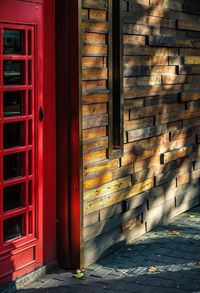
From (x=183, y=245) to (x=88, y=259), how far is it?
1.24 metres

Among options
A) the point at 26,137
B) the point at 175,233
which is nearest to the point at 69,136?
the point at 26,137

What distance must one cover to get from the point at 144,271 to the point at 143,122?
1759 millimetres

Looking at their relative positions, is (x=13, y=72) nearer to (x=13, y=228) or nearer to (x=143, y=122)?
(x=13, y=228)

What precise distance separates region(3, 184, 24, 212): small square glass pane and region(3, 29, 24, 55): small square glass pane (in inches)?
43.6

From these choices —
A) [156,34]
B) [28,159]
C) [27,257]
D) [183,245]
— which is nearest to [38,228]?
[27,257]

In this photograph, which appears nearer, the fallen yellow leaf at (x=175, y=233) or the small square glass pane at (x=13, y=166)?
the small square glass pane at (x=13, y=166)

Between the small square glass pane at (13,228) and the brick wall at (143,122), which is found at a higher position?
the brick wall at (143,122)

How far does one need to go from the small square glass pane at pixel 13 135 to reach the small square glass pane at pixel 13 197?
35cm

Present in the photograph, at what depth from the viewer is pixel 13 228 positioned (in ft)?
17.4

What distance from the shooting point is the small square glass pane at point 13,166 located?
5180 mm

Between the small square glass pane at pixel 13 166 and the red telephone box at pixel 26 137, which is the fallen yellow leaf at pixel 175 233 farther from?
the small square glass pane at pixel 13 166

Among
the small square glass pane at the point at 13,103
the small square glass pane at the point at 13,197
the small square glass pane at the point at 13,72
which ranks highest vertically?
the small square glass pane at the point at 13,72

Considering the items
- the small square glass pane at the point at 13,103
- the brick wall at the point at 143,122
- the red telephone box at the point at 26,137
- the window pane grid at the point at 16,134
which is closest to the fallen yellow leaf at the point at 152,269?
the brick wall at the point at 143,122

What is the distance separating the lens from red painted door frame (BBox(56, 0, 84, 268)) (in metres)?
5.52
